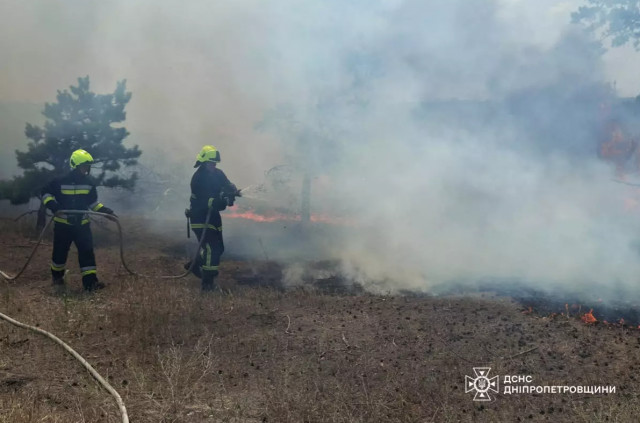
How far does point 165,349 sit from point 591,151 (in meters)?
10.9

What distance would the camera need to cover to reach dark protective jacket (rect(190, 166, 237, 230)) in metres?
6.76

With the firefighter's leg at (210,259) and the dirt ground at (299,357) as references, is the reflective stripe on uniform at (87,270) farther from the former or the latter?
the firefighter's leg at (210,259)

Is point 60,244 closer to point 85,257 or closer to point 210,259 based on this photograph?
point 85,257

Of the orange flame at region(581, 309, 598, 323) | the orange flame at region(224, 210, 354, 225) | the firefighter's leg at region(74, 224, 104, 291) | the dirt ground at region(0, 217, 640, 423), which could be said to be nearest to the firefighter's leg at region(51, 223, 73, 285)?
the firefighter's leg at region(74, 224, 104, 291)

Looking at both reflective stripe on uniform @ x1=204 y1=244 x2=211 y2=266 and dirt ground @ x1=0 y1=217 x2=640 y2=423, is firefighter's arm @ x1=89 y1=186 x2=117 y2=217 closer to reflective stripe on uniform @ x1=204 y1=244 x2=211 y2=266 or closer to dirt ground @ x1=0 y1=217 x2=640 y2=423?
dirt ground @ x1=0 y1=217 x2=640 y2=423

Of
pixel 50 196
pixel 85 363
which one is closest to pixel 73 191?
pixel 50 196

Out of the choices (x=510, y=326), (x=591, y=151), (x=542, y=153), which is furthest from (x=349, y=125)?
(x=510, y=326)

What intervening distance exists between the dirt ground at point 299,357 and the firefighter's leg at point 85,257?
0.68 ft

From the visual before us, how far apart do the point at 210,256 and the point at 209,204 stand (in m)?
0.73

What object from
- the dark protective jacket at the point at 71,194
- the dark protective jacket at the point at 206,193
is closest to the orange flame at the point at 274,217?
the dark protective jacket at the point at 206,193

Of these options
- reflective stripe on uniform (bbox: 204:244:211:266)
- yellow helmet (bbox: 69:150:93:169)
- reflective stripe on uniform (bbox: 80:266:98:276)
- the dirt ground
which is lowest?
the dirt ground

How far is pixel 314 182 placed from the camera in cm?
1442

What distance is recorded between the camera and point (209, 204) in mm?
6656

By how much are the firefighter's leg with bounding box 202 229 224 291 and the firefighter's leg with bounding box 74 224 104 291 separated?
1.48m
